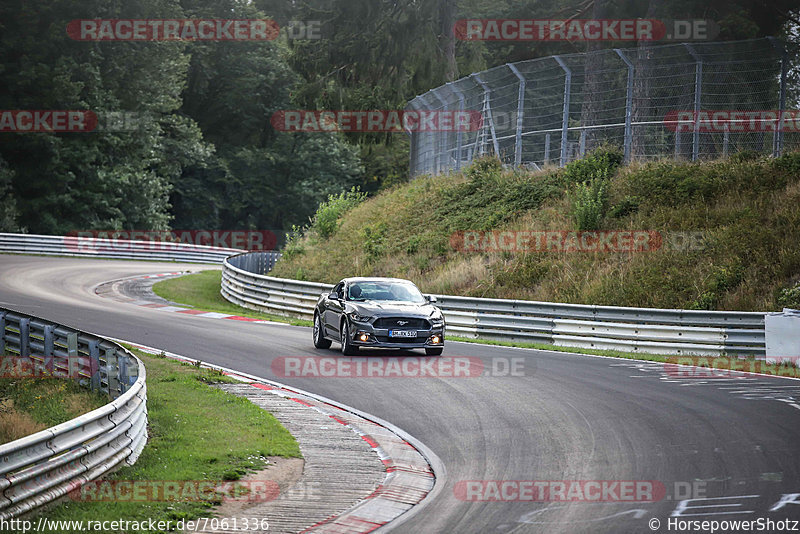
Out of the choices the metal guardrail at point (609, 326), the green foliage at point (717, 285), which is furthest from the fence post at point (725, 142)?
the metal guardrail at point (609, 326)

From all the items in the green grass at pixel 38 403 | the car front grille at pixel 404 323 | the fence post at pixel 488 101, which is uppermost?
the fence post at pixel 488 101

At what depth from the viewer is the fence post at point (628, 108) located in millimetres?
25391

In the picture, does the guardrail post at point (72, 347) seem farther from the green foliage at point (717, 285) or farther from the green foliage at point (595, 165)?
the green foliage at point (595, 165)

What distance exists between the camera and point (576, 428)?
36.3ft

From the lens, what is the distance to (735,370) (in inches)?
644

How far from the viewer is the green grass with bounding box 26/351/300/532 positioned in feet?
24.2

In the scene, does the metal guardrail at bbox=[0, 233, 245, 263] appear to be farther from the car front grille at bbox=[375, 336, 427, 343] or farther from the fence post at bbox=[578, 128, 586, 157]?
the car front grille at bbox=[375, 336, 427, 343]

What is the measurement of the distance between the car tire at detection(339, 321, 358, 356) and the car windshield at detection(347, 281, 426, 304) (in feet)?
2.52

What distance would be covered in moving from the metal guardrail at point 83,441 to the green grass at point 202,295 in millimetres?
11336

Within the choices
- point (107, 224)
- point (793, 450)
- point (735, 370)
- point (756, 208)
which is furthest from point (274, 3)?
point (793, 450)

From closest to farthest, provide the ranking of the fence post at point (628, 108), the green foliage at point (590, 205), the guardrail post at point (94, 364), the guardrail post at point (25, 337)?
the guardrail post at point (94, 364) → the guardrail post at point (25, 337) → the green foliage at point (590, 205) → the fence post at point (628, 108)

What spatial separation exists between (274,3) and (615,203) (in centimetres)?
6358

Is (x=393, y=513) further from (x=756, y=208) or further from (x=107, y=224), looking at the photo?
(x=107, y=224)

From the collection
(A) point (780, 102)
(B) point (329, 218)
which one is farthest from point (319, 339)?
(B) point (329, 218)
